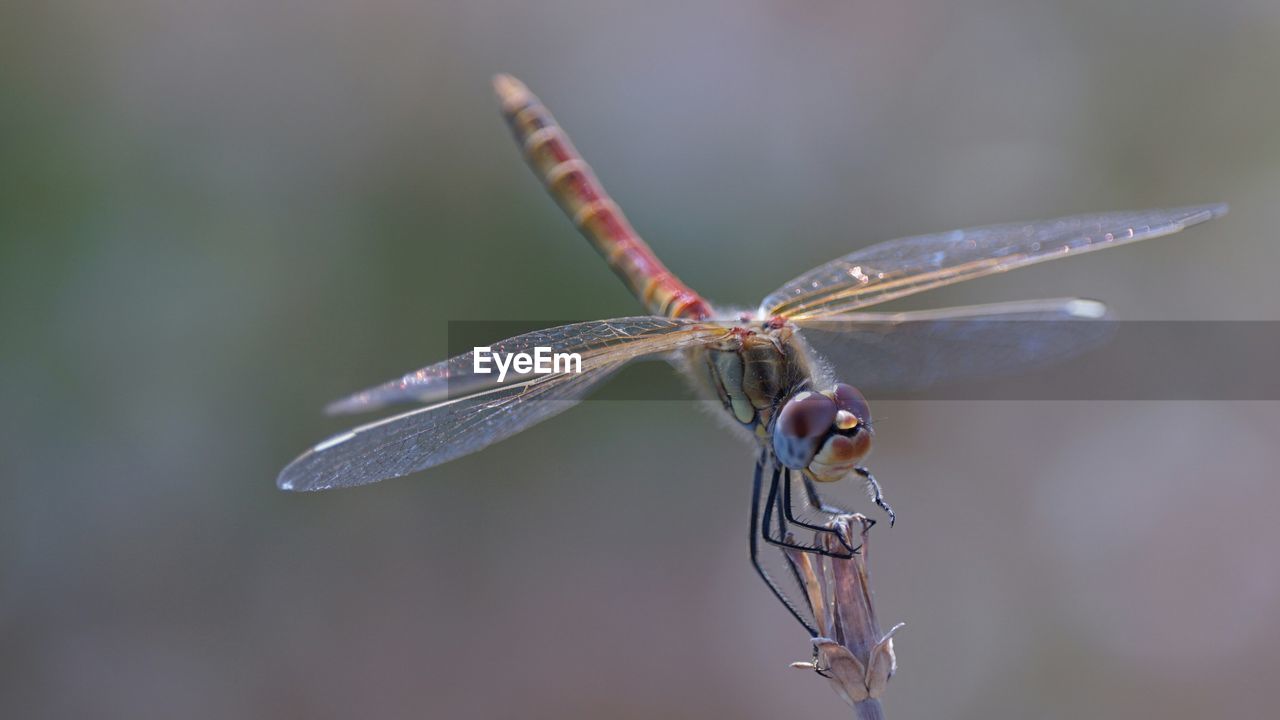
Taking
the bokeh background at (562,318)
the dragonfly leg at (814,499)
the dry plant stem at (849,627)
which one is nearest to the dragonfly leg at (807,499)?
the dragonfly leg at (814,499)

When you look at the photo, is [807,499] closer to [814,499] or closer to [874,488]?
[814,499]

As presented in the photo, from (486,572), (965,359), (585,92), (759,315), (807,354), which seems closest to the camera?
(807,354)

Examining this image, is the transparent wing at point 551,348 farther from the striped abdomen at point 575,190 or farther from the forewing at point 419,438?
the striped abdomen at point 575,190

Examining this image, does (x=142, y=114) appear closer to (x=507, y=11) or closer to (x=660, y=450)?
(x=507, y=11)

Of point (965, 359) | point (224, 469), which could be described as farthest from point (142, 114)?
point (965, 359)

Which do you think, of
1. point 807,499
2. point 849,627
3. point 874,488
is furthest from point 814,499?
point 849,627

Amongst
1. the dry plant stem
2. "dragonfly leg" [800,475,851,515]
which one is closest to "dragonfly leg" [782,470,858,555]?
"dragonfly leg" [800,475,851,515]
